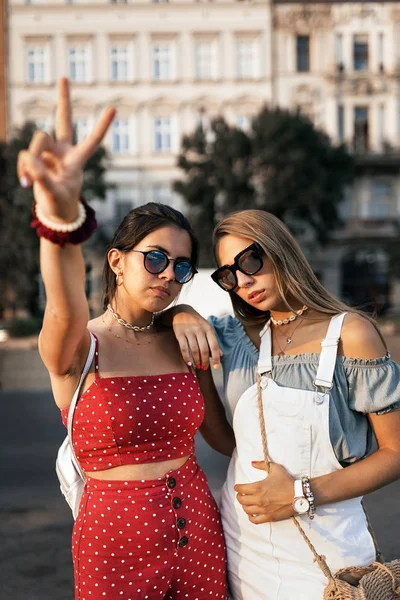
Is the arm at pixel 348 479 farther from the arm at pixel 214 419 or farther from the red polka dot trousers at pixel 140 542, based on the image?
the arm at pixel 214 419

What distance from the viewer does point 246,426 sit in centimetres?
217

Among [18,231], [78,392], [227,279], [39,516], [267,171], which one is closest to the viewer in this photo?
[78,392]

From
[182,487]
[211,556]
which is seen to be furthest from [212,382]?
[211,556]

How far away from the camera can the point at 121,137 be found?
32.2 metres

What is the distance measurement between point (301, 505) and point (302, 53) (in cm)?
3349

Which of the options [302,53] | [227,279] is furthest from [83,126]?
[227,279]

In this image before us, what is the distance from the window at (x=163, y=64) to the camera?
105 feet

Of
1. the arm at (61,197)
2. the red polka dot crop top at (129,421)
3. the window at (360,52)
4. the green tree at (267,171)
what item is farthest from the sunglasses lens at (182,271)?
the window at (360,52)

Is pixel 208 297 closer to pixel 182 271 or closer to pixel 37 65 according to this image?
pixel 182 271

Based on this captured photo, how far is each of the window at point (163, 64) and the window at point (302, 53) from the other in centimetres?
595

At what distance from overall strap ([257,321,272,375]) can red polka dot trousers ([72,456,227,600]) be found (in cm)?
40

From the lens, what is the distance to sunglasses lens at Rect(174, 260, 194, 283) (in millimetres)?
2152

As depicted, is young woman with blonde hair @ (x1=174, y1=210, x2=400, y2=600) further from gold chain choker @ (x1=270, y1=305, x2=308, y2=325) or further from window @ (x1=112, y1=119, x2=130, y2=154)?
window @ (x1=112, y1=119, x2=130, y2=154)

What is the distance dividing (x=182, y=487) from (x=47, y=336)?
0.65 meters
